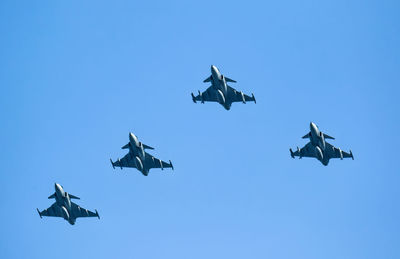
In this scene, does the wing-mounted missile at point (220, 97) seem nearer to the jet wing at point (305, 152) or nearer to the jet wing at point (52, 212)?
the jet wing at point (305, 152)

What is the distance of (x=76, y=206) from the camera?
375 ft

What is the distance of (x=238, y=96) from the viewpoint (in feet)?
369

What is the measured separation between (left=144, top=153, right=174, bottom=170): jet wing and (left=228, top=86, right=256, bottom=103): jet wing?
16.1 metres

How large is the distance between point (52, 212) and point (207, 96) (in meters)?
33.7

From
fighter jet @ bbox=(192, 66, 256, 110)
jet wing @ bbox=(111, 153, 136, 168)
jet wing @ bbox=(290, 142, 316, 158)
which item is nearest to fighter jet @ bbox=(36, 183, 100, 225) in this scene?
jet wing @ bbox=(111, 153, 136, 168)

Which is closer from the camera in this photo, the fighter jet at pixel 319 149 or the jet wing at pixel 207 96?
the fighter jet at pixel 319 149

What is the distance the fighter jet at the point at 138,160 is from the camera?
108625 millimetres

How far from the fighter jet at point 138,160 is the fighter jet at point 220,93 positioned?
12496mm

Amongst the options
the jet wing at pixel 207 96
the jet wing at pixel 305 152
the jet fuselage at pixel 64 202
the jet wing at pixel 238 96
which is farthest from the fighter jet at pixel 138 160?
the jet wing at pixel 305 152

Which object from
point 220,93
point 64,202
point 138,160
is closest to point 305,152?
point 220,93

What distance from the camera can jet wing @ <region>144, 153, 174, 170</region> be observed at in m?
114

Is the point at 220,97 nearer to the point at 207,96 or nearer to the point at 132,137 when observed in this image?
the point at 207,96

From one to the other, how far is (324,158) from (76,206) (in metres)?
43.3

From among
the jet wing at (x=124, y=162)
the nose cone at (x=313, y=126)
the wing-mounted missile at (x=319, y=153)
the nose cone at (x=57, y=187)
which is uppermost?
the nose cone at (x=313, y=126)
